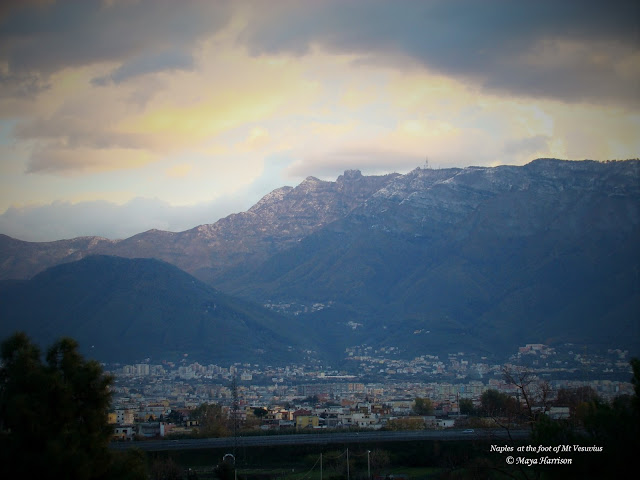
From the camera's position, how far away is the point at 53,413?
23.1 meters

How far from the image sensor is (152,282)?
19012 centimetres

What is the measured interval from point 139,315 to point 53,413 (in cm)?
16090

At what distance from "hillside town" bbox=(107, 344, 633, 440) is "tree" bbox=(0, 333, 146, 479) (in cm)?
6361

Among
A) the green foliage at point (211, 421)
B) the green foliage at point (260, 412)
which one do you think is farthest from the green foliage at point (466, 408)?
the green foliage at point (211, 421)

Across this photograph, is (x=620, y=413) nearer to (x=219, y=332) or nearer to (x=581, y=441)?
(x=581, y=441)

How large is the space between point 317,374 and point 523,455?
475 ft

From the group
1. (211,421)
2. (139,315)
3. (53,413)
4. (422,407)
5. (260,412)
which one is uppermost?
(139,315)

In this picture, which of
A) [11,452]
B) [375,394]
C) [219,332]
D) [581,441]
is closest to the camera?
[11,452]

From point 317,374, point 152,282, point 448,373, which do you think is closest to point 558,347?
point 448,373

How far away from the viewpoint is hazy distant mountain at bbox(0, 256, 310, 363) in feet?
562

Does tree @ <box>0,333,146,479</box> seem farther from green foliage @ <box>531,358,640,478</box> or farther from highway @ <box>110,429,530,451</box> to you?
highway @ <box>110,429,530,451</box>

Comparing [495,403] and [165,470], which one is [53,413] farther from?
[495,403]

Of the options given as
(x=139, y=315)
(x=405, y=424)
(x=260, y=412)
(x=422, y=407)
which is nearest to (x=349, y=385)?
(x=139, y=315)

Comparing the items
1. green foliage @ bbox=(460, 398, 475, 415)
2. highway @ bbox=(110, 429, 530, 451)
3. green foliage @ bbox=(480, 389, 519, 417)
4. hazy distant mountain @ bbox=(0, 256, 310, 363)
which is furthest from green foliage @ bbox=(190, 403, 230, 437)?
hazy distant mountain @ bbox=(0, 256, 310, 363)
